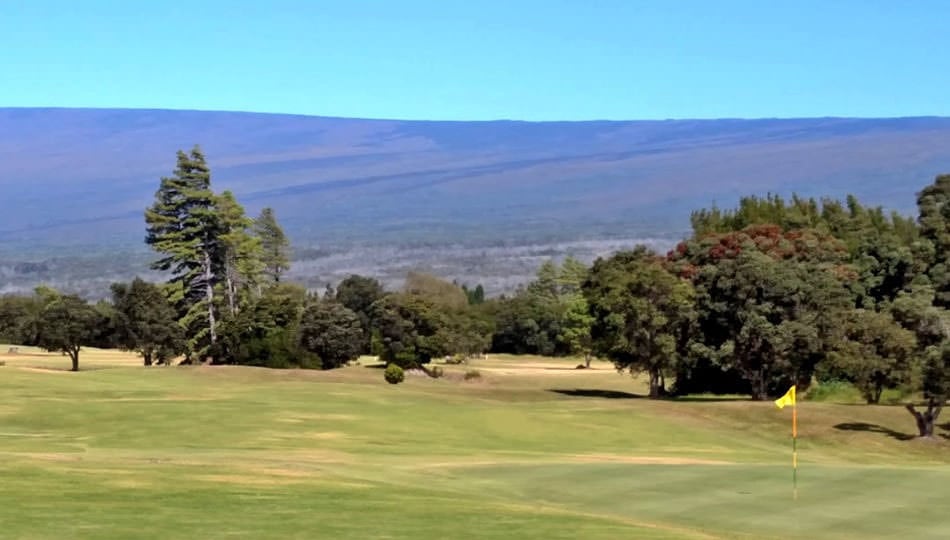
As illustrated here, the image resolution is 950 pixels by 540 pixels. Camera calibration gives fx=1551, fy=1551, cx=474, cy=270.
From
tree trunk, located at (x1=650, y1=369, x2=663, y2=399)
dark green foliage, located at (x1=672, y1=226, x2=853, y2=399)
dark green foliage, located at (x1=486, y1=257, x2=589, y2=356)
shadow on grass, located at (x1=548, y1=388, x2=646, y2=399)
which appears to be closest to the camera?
dark green foliage, located at (x1=672, y1=226, x2=853, y2=399)

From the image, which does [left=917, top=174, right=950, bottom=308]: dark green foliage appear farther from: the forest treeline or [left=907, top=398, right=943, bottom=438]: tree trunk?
[left=907, top=398, right=943, bottom=438]: tree trunk

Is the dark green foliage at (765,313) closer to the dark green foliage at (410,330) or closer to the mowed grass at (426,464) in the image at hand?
the mowed grass at (426,464)

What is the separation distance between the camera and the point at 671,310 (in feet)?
238

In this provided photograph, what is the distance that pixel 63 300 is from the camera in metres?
97.4

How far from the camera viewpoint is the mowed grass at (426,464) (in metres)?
25.2

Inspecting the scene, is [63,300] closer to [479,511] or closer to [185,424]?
[185,424]

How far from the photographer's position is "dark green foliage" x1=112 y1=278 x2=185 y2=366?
9919 cm

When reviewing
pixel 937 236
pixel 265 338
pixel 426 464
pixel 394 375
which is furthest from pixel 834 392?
pixel 426 464

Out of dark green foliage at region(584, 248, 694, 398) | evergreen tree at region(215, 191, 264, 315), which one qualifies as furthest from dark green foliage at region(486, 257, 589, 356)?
dark green foliage at region(584, 248, 694, 398)

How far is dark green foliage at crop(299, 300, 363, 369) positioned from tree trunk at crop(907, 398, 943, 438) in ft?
159

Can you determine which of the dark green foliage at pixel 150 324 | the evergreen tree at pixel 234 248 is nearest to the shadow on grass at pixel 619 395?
the evergreen tree at pixel 234 248

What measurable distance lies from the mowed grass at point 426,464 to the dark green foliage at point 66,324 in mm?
23312

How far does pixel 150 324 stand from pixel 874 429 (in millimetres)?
54757

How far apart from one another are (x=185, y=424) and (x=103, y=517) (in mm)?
25622
